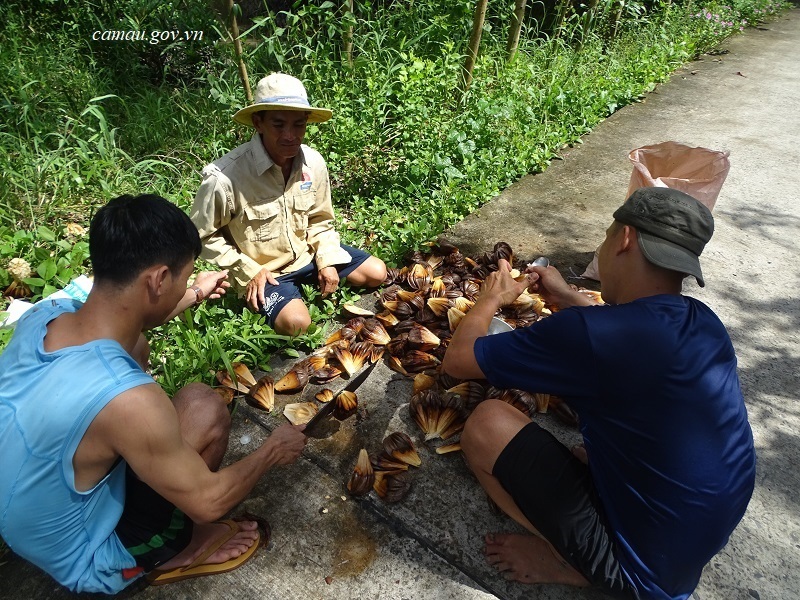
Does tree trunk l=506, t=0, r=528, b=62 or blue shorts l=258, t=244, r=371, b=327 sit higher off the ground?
tree trunk l=506, t=0, r=528, b=62

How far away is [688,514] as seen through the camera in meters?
1.57

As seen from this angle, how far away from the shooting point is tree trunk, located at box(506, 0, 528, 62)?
509 cm

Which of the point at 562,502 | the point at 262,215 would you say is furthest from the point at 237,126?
the point at 562,502

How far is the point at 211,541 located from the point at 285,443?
43 cm

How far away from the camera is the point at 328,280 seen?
9.93ft

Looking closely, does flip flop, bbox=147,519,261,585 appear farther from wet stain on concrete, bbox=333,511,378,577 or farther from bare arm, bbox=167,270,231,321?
bare arm, bbox=167,270,231,321

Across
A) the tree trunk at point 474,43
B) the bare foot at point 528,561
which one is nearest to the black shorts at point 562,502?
the bare foot at point 528,561

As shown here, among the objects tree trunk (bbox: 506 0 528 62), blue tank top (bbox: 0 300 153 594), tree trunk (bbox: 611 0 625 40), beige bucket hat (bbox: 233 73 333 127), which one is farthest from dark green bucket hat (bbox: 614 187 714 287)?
tree trunk (bbox: 611 0 625 40)

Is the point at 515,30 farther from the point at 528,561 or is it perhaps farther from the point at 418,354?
the point at 528,561

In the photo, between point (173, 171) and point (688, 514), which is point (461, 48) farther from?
point (688, 514)

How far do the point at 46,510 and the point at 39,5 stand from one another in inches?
213

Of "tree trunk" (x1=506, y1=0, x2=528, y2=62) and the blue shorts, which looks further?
"tree trunk" (x1=506, y1=0, x2=528, y2=62)

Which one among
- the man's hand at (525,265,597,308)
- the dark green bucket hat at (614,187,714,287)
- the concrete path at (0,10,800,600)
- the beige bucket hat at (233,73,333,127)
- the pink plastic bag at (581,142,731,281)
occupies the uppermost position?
the beige bucket hat at (233,73,333,127)

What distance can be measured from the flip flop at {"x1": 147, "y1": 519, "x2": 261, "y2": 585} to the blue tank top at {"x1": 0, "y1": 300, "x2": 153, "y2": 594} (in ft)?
0.93
